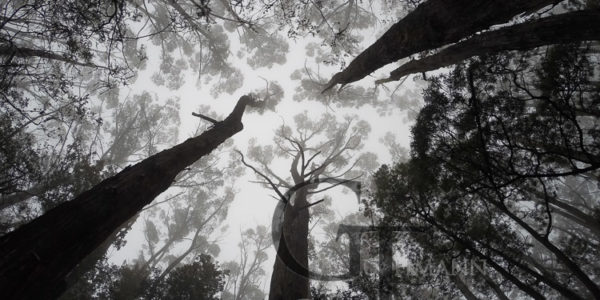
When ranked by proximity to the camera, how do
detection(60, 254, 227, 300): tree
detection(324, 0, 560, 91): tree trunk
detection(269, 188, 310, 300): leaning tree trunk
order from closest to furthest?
1. detection(324, 0, 560, 91): tree trunk
2. detection(269, 188, 310, 300): leaning tree trunk
3. detection(60, 254, 227, 300): tree

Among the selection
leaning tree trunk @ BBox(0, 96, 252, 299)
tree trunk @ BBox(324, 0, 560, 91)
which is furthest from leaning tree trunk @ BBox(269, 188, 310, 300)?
tree trunk @ BBox(324, 0, 560, 91)

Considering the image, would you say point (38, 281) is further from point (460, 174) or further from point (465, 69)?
point (465, 69)

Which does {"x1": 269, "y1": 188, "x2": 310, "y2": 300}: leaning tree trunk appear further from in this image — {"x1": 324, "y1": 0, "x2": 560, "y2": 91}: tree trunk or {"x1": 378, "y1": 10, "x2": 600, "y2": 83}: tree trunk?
{"x1": 378, "y1": 10, "x2": 600, "y2": 83}: tree trunk

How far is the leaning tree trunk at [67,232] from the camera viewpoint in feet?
7.71

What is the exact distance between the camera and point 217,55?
1356 centimetres

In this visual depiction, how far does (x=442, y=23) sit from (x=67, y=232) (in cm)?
486

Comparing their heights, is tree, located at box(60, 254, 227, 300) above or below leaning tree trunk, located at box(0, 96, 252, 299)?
above

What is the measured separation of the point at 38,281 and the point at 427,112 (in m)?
6.81

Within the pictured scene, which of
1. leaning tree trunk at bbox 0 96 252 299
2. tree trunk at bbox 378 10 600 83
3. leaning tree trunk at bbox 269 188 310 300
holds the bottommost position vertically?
leaning tree trunk at bbox 0 96 252 299

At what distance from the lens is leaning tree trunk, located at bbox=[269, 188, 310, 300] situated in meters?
5.57

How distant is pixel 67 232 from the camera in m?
2.73

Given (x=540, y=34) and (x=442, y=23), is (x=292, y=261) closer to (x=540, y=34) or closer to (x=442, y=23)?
(x=442, y=23)

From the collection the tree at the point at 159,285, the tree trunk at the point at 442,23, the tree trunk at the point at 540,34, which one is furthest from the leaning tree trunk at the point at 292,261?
the tree at the point at 159,285

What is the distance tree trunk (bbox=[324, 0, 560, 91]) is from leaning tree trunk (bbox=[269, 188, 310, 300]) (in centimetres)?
369
